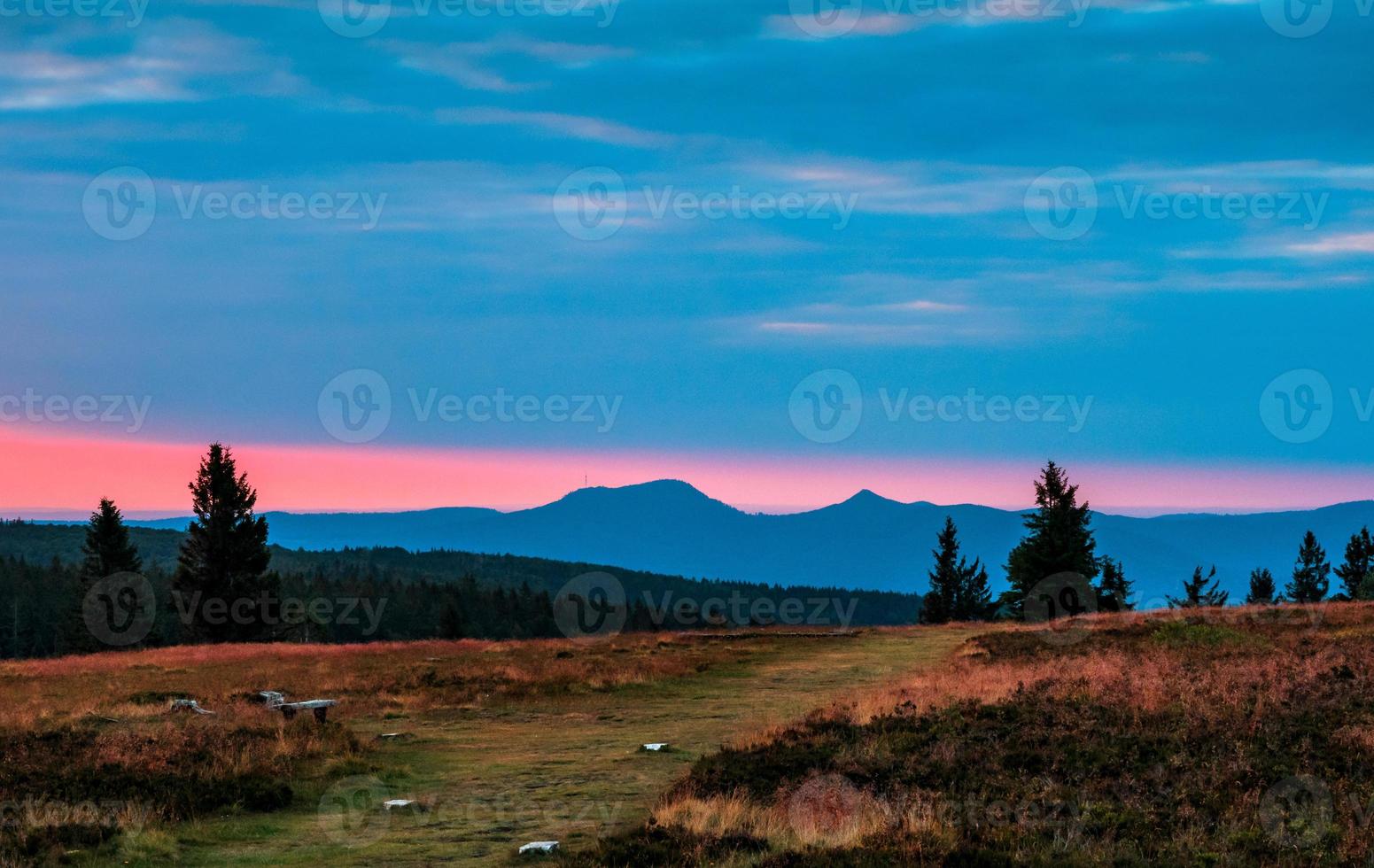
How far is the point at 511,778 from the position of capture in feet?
55.8

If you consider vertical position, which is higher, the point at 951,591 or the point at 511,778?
the point at 951,591

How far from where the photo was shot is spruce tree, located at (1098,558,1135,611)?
75.9 m

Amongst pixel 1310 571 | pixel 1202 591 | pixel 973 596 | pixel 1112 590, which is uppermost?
pixel 1310 571

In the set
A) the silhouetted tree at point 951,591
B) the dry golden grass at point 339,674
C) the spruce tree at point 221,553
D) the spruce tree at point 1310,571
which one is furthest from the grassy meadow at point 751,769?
the spruce tree at point 1310,571

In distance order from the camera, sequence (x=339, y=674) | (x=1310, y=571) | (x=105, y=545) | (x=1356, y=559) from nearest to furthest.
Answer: (x=339, y=674), (x=105, y=545), (x=1356, y=559), (x=1310, y=571)

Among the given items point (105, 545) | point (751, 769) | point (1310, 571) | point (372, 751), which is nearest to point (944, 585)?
point (1310, 571)

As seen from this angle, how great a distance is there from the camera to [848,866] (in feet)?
34.0

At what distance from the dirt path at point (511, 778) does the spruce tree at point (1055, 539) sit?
45156mm

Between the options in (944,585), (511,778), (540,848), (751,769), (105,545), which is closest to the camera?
(540,848)

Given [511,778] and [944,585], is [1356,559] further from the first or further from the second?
[511,778]

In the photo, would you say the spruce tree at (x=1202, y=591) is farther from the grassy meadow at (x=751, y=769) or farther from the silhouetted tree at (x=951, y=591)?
the grassy meadow at (x=751, y=769)

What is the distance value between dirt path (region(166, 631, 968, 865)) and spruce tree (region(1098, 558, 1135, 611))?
5123cm

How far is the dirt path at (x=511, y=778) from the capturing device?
41.8 ft

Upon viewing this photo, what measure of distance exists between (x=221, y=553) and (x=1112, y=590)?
62914mm
